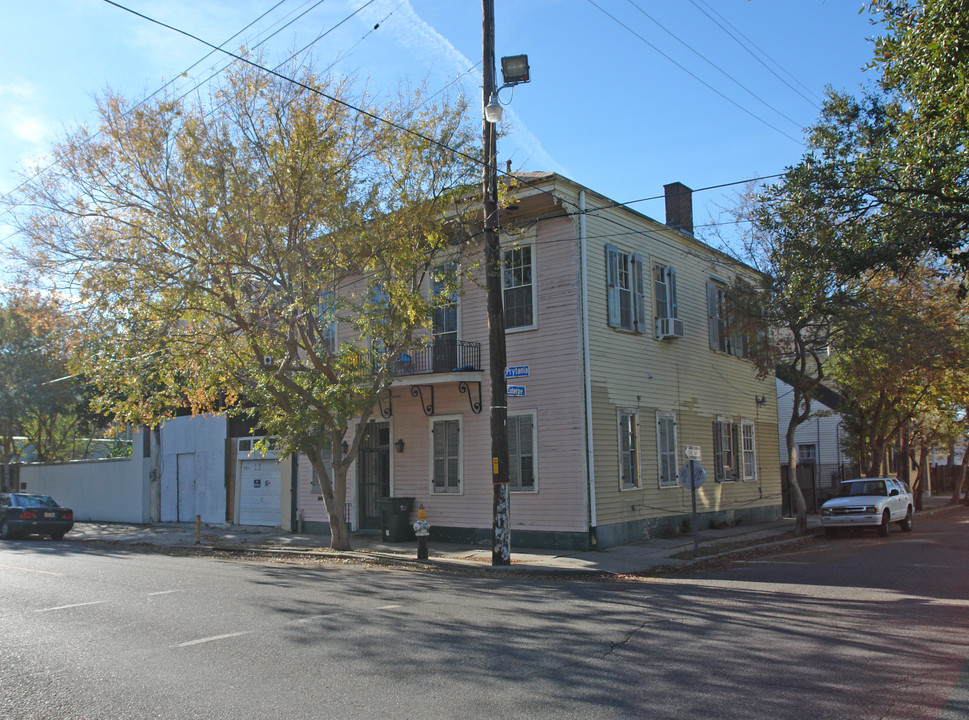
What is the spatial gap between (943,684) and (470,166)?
12441 mm

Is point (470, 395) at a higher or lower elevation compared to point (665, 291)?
lower

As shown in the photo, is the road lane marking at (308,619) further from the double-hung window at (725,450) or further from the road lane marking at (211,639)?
the double-hung window at (725,450)

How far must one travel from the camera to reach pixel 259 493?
955 inches

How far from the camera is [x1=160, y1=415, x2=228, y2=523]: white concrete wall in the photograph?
2556cm

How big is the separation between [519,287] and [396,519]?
21.1 ft

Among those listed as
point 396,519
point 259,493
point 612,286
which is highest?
point 612,286

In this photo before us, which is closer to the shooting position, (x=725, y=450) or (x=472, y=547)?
(x=472, y=547)

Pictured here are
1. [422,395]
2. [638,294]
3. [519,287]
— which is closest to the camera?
[519,287]

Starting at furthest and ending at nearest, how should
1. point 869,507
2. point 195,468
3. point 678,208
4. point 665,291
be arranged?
point 195,468
point 678,208
point 665,291
point 869,507

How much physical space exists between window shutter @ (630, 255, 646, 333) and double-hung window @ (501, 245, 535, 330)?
2889mm

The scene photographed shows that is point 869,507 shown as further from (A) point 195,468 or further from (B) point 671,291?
(A) point 195,468

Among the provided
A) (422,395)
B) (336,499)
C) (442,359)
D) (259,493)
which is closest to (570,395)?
(442,359)

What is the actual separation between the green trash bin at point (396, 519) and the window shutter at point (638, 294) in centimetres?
728

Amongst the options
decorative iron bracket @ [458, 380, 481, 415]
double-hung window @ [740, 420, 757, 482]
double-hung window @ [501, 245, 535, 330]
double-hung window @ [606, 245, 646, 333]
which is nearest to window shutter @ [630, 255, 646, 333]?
double-hung window @ [606, 245, 646, 333]
